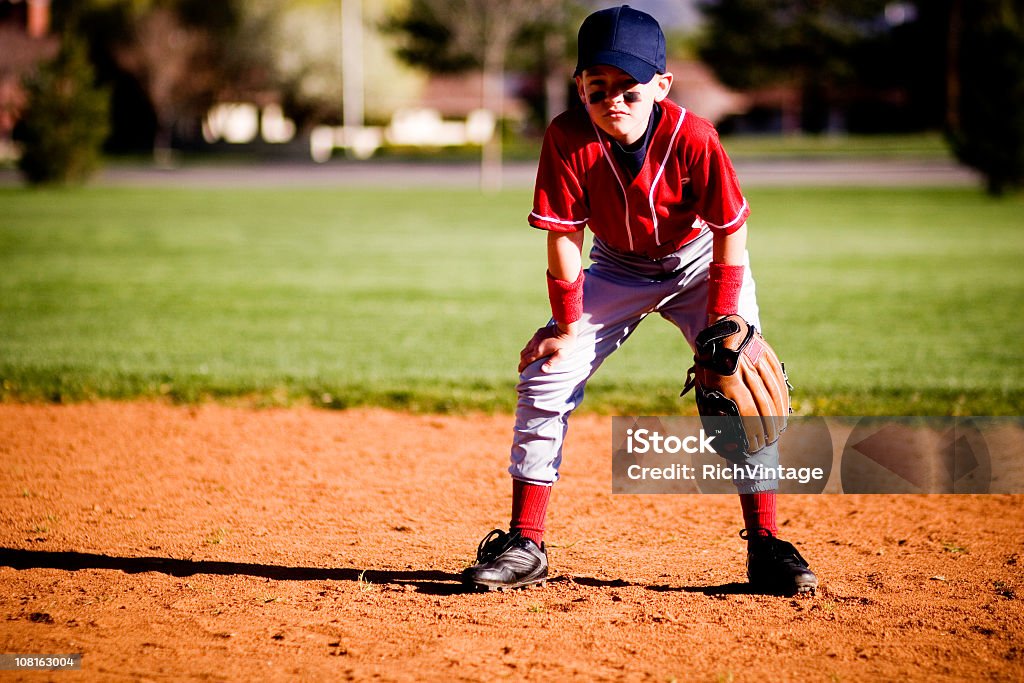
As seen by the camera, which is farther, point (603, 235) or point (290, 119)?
point (290, 119)

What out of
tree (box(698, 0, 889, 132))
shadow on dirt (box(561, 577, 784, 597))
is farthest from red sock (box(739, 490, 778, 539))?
tree (box(698, 0, 889, 132))

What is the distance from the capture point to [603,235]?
12.2ft

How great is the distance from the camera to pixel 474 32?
4172 centimetres

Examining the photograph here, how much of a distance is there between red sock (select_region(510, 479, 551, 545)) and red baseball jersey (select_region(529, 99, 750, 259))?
94cm

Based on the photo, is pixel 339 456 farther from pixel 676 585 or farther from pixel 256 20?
pixel 256 20

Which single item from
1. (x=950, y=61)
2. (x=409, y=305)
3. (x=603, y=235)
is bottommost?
Answer: (x=409, y=305)

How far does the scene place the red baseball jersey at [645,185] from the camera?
3.39 metres

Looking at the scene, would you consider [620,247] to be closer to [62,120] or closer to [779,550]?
[779,550]

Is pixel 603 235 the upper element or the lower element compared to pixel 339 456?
upper

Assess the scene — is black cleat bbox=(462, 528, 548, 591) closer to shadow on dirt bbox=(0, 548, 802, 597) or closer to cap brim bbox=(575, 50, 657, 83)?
shadow on dirt bbox=(0, 548, 802, 597)

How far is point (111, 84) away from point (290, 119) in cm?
988

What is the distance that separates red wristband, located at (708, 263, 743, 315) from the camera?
3475 millimetres

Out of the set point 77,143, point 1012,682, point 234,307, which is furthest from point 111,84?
point 1012,682

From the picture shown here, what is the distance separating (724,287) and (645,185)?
438 mm
